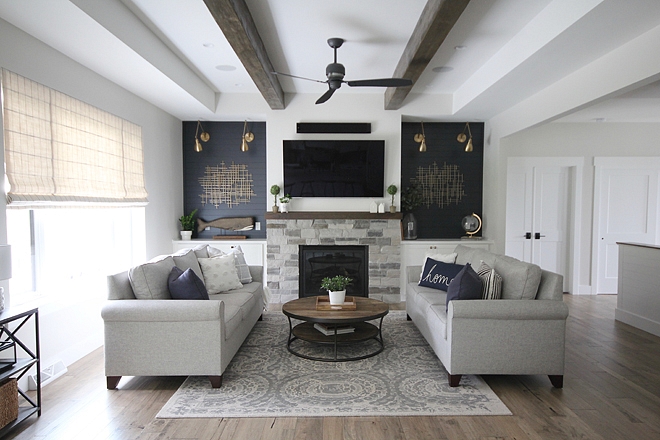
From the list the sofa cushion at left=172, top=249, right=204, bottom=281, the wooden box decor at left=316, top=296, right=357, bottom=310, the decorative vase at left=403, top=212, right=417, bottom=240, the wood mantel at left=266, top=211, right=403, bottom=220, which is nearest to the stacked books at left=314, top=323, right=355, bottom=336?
the wooden box decor at left=316, top=296, right=357, bottom=310

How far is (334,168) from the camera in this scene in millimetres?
5785

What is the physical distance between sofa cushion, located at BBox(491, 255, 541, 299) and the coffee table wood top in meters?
1.04

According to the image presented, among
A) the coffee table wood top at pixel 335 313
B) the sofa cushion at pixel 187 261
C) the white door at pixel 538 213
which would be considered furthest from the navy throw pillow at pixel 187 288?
the white door at pixel 538 213

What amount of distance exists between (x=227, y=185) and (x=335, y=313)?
343 centimetres

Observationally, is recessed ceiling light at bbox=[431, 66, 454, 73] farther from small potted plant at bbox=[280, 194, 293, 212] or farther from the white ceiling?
small potted plant at bbox=[280, 194, 293, 212]

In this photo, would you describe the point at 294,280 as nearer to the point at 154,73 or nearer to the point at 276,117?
the point at 276,117

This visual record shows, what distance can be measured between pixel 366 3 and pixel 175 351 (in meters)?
2.91

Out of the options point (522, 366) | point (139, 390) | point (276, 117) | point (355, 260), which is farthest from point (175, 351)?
point (276, 117)

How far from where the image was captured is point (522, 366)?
3023 millimetres

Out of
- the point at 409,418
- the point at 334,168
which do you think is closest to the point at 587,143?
the point at 334,168

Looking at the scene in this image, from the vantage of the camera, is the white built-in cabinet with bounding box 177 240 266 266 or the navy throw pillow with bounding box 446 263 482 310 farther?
the white built-in cabinet with bounding box 177 240 266 266

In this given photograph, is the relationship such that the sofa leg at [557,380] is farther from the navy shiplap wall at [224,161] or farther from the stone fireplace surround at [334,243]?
the navy shiplap wall at [224,161]

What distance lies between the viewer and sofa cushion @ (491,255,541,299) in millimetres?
3205

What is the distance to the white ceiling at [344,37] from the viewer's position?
2785 millimetres
